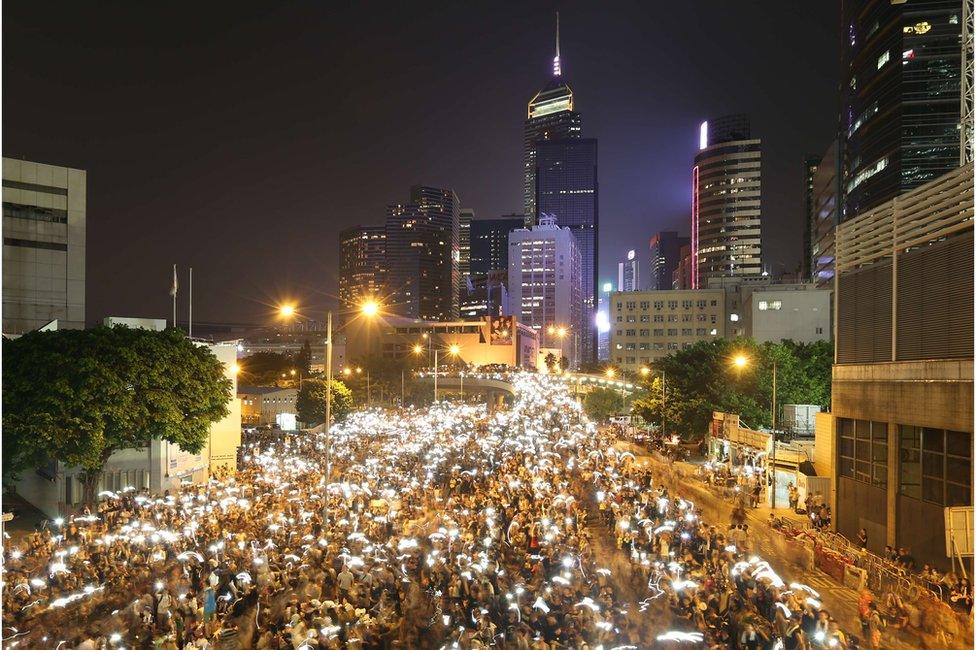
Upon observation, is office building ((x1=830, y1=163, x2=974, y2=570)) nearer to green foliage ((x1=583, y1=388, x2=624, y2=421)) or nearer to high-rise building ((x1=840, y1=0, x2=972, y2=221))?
green foliage ((x1=583, y1=388, x2=624, y2=421))

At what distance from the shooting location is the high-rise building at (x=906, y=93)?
7738 centimetres

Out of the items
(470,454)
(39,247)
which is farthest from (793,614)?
(39,247)

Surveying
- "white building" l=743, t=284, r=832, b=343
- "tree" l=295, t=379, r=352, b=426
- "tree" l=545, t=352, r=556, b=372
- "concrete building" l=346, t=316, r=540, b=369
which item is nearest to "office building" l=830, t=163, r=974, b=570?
"tree" l=295, t=379, r=352, b=426

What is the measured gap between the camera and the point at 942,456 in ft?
57.8

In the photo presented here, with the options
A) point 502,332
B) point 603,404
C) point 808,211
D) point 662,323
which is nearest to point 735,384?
point 603,404

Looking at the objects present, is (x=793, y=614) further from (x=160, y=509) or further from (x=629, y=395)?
(x=629, y=395)

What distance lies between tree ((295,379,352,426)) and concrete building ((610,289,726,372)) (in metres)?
61.0

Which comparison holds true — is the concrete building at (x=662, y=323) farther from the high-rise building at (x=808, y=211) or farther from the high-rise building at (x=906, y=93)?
the high-rise building at (x=808, y=211)

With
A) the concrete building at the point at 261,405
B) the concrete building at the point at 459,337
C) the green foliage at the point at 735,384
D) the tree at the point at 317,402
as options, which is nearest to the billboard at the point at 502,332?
the concrete building at the point at 459,337

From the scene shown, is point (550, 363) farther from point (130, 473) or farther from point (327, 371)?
point (327, 371)

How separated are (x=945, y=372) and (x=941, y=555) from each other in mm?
4718

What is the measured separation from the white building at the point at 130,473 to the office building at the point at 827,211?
9625 cm

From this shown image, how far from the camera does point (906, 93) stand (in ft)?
261

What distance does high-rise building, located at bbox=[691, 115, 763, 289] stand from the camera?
16550cm
